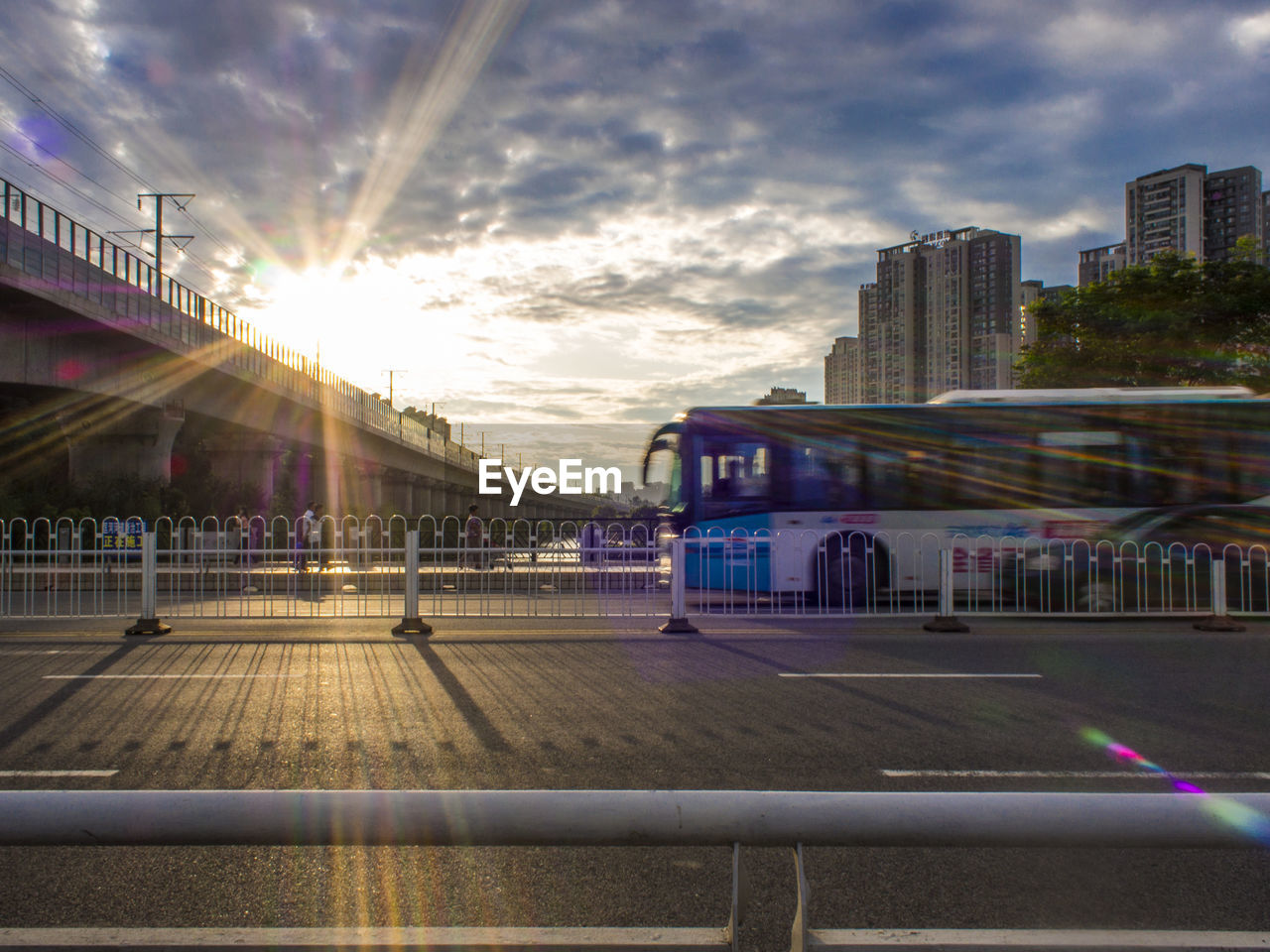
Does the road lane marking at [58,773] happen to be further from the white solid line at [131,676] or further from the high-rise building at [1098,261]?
the high-rise building at [1098,261]

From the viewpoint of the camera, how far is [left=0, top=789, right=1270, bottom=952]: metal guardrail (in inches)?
77.2

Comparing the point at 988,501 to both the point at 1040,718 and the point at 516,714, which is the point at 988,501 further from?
the point at 516,714

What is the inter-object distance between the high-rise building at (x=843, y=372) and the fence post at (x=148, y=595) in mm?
99924

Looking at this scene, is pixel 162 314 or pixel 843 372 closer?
pixel 162 314

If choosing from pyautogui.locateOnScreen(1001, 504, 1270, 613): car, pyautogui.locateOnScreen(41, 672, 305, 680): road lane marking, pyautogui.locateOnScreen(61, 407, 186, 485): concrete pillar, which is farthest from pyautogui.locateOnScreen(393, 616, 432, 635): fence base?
pyautogui.locateOnScreen(61, 407, 186, 485): concrete pillar

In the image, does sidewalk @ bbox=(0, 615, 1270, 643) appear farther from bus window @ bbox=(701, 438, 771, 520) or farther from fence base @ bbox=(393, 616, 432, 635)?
bus window @ bbox=(701, 438, 771, 520)

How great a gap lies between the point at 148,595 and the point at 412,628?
Answer: 3160mm

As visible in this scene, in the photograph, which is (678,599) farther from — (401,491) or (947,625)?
(401,491)

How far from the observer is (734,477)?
1440 centimetres

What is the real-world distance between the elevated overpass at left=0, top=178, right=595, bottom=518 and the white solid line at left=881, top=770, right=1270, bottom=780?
19.7m

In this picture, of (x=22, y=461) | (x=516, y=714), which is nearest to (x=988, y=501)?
(x=516, y=714)

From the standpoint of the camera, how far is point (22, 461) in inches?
1170

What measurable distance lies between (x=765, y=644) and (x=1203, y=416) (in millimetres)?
9301

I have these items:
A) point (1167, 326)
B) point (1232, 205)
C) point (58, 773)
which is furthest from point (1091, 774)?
point (1232, 205)
